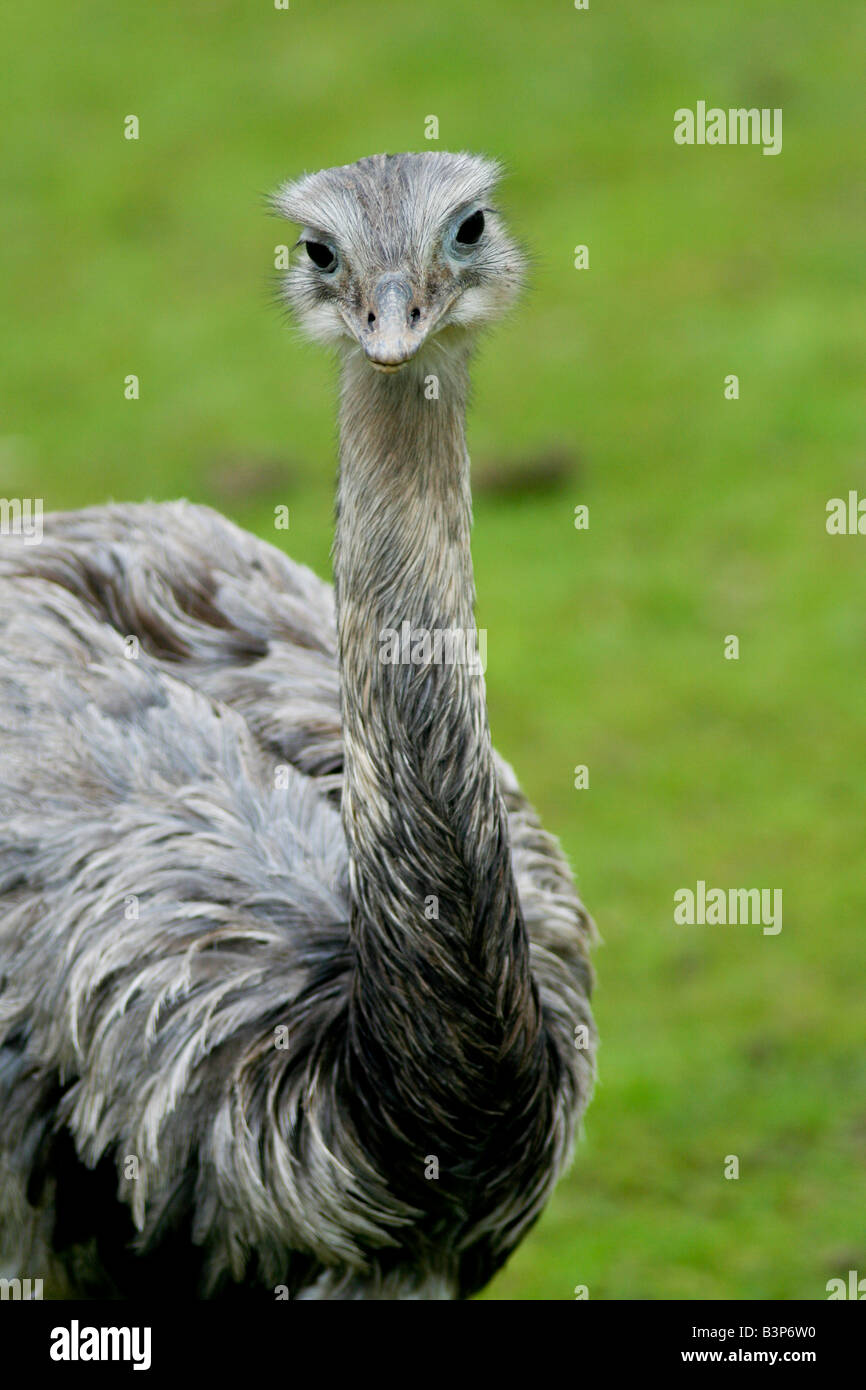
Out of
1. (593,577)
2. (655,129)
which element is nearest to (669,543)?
(593,577)

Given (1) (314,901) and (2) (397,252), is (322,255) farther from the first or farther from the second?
(1) (314,901)

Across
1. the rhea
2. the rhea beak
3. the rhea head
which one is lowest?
the rhea

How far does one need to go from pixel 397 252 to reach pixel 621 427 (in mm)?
6865

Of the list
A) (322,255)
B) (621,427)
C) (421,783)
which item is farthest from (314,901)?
(621,427)

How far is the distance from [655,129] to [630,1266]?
8586 millimetres

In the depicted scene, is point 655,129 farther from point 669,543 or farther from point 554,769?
point 554,769

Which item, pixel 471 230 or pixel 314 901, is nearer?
pixel 471 230

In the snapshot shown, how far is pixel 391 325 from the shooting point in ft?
11.8

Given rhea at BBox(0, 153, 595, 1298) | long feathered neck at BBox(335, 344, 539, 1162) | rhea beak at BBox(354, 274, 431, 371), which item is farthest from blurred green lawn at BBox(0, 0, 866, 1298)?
rhea beak at BBox(354, 274, 431, 371)

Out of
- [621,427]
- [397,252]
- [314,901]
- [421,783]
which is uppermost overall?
[621,427]

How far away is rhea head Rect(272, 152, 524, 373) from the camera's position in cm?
368

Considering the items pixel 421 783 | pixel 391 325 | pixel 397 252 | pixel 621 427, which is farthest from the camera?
pixel 621 427

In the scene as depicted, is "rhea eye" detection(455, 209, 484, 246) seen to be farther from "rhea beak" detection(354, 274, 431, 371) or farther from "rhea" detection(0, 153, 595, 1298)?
"rhea beak" detection(354, 274, 431, 371)

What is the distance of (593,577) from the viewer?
31.0ft
